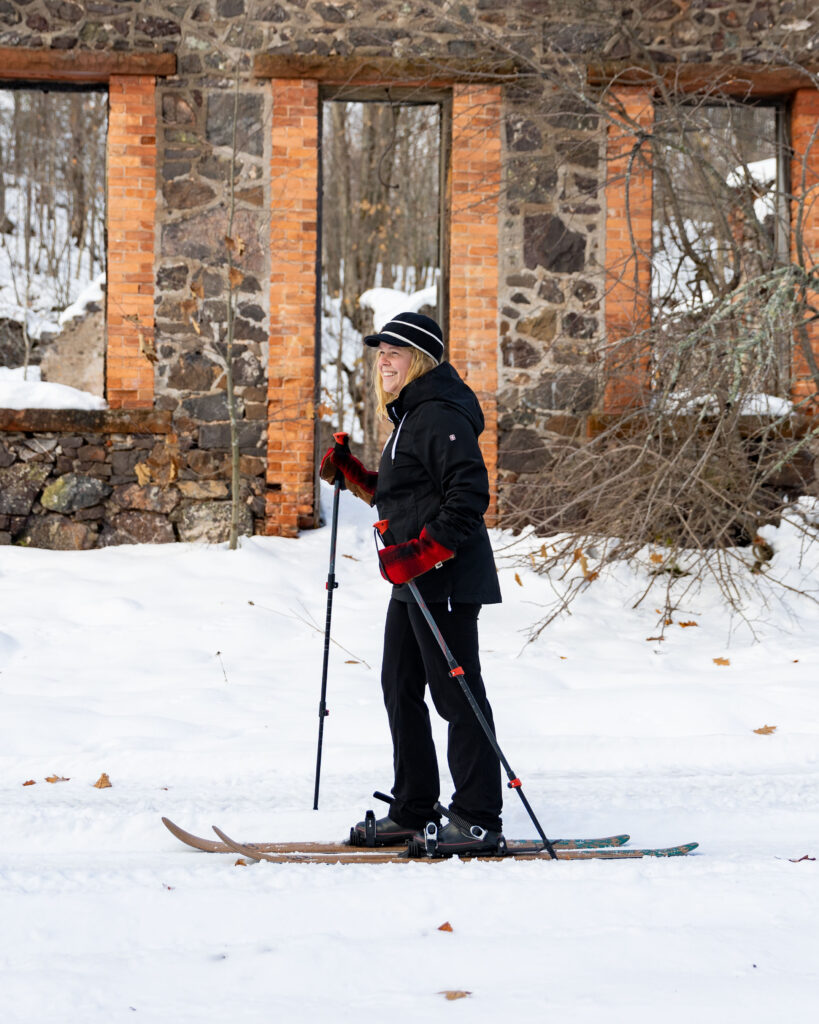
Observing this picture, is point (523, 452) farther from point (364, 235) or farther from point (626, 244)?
point (364, 235)

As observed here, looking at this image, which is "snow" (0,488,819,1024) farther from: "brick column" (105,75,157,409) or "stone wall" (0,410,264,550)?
"brick column" (105,75,157,409)

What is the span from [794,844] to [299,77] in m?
6.70

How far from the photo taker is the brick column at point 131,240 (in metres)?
7.87

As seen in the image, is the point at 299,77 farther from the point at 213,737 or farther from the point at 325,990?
the point at 325,990

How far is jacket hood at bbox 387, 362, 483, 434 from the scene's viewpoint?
3301mm

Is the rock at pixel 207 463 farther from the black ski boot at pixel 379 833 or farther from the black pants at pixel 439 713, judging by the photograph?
the black ski boot at pixel 379 833

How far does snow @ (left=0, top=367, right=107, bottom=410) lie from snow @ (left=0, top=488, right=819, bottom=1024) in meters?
1.20

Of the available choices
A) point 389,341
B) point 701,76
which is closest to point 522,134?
point 701,76

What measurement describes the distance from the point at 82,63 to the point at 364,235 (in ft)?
35.3

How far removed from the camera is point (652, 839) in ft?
11.4

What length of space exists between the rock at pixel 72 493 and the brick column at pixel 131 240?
661 mm

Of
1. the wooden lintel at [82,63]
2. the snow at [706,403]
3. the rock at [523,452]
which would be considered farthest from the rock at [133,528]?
the snow at [706,403]

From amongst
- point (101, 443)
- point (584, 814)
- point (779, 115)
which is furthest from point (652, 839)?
point (779, 115)

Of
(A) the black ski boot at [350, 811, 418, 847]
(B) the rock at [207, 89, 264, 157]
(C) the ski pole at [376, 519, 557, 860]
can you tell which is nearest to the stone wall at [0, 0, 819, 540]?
(B) the rock at [207, 89, 264, 157]
